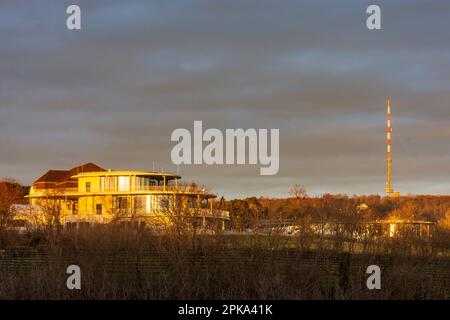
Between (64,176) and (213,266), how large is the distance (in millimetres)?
80115

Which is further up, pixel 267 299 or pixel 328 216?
pixel 328 216

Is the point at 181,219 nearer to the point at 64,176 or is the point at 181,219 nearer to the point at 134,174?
the point at 134,174

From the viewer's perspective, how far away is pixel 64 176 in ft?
350

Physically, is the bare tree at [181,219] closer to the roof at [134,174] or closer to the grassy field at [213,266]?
the grassy field at [213,266]

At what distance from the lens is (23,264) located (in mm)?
28547

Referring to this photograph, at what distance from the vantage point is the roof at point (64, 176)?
99.4 metres

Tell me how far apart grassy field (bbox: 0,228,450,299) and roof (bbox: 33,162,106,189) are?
68672 millimetres

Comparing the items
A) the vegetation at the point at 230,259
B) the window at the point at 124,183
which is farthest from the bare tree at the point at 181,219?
the window at the point at 124,183

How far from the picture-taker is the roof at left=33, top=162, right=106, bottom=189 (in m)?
99.4

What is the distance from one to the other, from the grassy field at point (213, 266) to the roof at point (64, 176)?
68.7 metres
